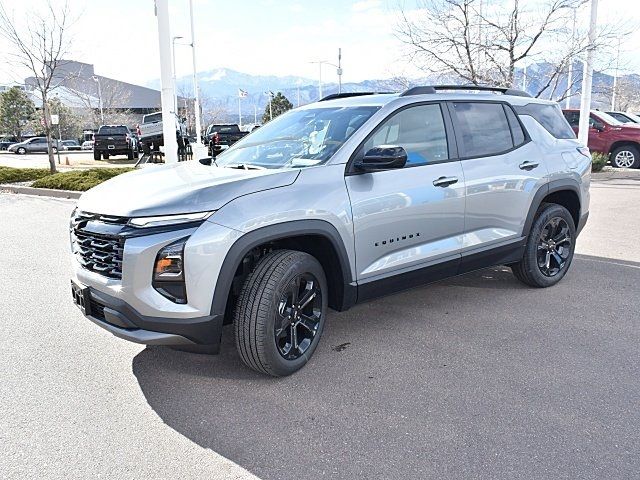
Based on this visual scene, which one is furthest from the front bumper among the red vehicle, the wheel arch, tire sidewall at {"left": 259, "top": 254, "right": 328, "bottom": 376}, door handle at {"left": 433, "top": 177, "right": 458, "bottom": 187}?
the wheel arch

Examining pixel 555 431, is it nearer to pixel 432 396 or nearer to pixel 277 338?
pixel 432 396

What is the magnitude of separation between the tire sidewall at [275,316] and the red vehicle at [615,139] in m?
15.5

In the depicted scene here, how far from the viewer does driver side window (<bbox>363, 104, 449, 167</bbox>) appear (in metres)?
4.11

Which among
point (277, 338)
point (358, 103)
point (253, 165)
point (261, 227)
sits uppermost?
point (358, 103)

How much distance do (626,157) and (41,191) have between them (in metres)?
16.2

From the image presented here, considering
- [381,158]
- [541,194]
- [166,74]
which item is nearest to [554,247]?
[541,194]

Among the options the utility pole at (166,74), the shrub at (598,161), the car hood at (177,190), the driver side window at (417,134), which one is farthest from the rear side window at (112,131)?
the driver side window at (417,134)

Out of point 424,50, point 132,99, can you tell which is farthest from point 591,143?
point 132,99

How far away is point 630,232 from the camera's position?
320 inches

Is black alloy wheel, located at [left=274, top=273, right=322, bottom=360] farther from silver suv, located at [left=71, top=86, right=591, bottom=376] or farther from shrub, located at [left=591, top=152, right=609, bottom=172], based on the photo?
shrub, located at [left=591, top=152, right=609, bottom=172]

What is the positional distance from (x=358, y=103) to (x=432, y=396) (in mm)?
2332

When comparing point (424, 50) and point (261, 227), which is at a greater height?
point (424, 50)

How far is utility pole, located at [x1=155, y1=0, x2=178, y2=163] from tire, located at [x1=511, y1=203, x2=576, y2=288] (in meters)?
7.32

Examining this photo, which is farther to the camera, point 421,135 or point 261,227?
point 421,135
